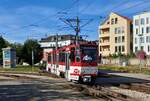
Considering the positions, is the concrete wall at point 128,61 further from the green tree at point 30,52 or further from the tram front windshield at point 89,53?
the tram front windshield at point 89,53

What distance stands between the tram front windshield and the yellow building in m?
91.5

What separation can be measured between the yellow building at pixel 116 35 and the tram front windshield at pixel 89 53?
91500 millimetres

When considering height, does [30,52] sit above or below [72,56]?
above

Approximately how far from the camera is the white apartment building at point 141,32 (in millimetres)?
115494

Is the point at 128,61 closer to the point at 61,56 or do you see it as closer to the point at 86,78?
the point at 61,56

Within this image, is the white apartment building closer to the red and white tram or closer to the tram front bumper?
the red and white tram

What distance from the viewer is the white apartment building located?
115 metres

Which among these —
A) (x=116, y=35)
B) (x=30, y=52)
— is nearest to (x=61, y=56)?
(x=30, y=52)

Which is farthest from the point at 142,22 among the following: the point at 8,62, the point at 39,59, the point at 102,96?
the point at 102,96

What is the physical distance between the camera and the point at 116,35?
417 ft

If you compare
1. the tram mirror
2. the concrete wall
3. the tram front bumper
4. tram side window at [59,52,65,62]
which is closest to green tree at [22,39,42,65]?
the concrete wall

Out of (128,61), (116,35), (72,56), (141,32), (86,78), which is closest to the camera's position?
(86,78)

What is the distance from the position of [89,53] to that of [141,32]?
88279 millimetres

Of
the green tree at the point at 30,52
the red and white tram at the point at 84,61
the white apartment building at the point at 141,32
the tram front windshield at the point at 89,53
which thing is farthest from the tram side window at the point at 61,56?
the white apartment building at the point at 141,32
